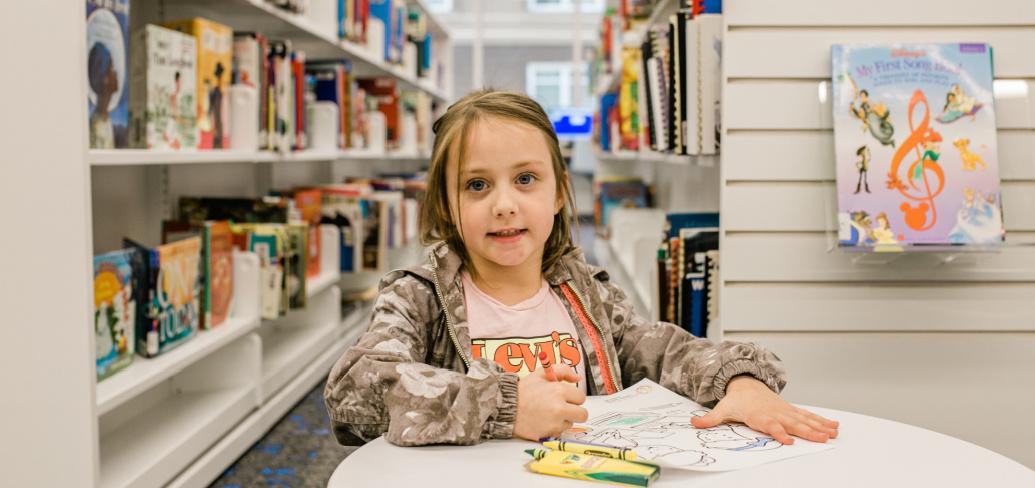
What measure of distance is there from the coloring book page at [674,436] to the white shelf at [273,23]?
2.11 m

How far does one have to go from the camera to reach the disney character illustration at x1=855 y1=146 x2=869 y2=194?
5.94 feet

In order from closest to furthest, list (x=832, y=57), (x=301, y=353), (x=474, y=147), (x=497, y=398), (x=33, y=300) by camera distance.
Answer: (x=497, y=398) → (x=474, y=147) → (x=33, y=300) → (x=832, y=57) → (x=301, y=353)

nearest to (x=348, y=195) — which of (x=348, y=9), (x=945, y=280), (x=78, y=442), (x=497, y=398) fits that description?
(x=348, y=9)

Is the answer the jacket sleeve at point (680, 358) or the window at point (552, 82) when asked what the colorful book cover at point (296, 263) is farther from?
the window at point (552, 82)

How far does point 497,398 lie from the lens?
1.00m

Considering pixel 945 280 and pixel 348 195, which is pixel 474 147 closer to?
pixel 945 280

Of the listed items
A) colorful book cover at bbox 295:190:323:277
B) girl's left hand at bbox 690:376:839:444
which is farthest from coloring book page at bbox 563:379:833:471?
colorful book cover at bbox 295:190:323:277

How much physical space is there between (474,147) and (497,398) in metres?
0.39

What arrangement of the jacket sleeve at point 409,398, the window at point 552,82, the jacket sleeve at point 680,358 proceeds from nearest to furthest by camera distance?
the jacket sleeve at point 409,398
the jacket sleeve at point 680,358
the window at point 552,82

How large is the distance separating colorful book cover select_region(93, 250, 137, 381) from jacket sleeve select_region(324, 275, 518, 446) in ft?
3.37

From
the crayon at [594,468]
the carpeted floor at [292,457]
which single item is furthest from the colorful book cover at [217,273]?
the crayon at [594,468]

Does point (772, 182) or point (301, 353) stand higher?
point (772, 182)

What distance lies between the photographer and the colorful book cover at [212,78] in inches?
98.9

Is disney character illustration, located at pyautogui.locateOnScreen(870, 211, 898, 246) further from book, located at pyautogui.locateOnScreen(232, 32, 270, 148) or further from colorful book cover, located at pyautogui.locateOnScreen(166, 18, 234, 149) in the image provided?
book, located at pyautogui.locateOnScreen(232, 32, 270, 148)
